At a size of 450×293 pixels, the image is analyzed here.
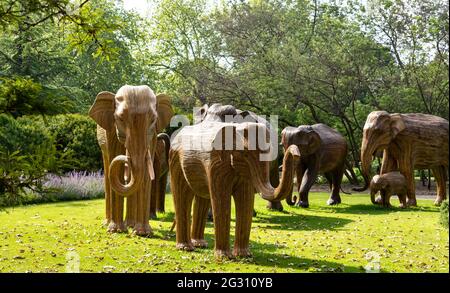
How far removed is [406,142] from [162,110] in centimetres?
698

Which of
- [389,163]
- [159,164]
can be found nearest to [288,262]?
[159,164]

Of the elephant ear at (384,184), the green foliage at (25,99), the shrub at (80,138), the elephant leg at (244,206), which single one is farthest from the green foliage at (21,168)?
the shrub at (80,138)

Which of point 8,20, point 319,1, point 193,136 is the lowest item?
point 193,136

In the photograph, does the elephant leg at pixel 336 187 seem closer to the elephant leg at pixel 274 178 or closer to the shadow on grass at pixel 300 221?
the elephant leg at pixel 274 178

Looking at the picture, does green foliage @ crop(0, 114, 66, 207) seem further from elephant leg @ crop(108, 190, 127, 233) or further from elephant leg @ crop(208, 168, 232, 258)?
elephant leg @ crop(108, 190, 127, 233)

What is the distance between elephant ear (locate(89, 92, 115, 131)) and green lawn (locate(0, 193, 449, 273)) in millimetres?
1894

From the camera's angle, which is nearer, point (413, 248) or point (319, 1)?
point (413, 248)

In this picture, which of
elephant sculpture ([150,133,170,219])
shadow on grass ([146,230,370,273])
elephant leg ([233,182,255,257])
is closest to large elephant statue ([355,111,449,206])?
elephant sculpture ([150,133,170,219])

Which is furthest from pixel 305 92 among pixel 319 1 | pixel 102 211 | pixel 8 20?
pixel 8 20

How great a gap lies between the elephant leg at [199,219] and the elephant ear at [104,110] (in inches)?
107

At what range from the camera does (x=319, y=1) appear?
1094 inches

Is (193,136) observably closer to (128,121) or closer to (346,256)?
(128,121)

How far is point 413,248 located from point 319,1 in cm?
2028

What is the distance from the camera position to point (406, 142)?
15273mm
